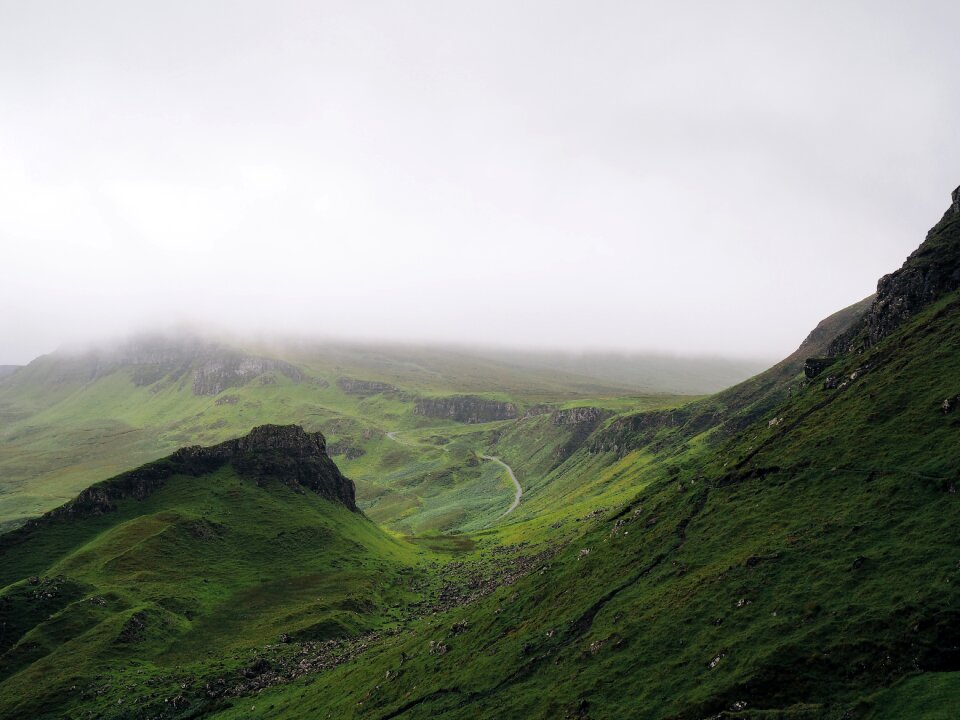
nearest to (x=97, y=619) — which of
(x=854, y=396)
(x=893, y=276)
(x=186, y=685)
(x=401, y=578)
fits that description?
(x=186, y=685)

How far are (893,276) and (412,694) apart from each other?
379 ft

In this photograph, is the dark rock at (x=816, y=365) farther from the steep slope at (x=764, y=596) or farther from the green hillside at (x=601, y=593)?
the steep slope at (x=764, y=596)

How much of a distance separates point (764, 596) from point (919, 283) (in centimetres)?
7731

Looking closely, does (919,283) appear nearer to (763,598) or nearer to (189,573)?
(763,598)

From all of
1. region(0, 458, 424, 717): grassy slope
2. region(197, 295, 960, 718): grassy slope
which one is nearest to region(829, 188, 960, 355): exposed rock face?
region(197, 295, 960, 718): grassy slope

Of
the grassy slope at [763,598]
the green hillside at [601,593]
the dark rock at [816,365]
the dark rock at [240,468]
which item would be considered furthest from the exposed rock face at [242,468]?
the dark rock at [816,365]

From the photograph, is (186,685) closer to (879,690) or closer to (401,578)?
(401,578)

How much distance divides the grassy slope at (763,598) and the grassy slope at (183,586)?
1150 inches

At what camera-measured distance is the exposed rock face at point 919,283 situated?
3784 inches

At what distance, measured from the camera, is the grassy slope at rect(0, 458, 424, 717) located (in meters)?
98.6

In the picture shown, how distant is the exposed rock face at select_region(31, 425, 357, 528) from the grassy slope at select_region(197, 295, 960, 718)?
305 feet

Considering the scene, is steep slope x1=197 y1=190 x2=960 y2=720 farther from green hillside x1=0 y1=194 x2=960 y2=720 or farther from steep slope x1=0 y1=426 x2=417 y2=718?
steep slope x1=0 y1=426 x2=417 y2=718

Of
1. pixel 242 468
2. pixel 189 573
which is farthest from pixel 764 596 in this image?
pixel 242 468

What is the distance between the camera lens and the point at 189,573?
131 m
